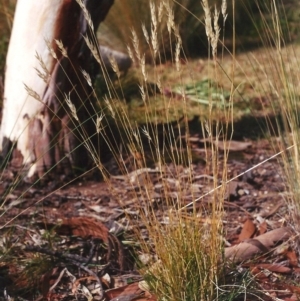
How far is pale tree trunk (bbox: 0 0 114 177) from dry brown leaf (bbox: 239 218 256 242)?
0.98 metres

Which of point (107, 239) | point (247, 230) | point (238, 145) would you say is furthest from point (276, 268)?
point (238, 145)

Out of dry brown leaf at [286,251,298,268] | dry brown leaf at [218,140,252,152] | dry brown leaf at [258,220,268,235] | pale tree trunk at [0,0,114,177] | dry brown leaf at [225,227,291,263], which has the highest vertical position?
pale tree trunk at [0,0,114,177]

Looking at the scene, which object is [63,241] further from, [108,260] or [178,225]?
[178,225]

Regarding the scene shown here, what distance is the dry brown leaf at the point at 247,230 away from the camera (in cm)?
348

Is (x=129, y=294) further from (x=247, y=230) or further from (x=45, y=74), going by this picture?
(x=45, y=74)

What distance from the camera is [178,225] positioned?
8.42 feet

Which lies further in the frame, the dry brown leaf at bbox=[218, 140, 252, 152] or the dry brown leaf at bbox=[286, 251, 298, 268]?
the dry brown leaf at bbox=[218, 140, 252, 152]

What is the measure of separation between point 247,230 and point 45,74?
52.8 inches

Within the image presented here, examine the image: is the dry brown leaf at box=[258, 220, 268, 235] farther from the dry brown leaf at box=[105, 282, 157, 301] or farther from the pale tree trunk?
the pale tree trunk

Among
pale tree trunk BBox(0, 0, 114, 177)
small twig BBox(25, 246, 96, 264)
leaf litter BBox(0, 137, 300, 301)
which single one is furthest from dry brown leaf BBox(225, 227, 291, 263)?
pale tree trunk BBox(0, 0, 114, 177)

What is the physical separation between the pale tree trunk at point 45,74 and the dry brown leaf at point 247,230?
3.21ft

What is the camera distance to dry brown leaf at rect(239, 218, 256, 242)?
348cm

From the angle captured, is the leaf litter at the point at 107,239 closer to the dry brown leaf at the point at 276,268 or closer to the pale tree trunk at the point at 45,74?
the dry brown leaf at the point at 276,268

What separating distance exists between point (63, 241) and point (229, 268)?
1.00m
